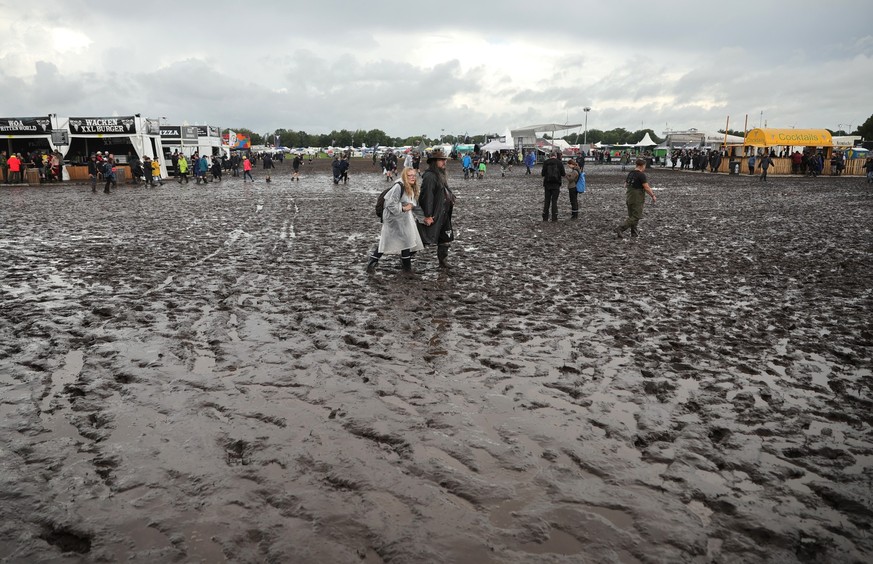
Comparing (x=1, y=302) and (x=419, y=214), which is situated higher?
(x=419, y=214)

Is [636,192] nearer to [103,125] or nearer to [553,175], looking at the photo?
[553,175]

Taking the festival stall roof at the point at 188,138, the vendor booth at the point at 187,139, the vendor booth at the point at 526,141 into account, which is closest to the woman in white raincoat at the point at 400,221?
the vendor booth at the point at 187,139

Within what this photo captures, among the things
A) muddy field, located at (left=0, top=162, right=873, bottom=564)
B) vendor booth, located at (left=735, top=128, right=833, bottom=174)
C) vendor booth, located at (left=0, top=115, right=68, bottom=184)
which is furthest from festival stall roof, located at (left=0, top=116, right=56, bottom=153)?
vendor booth, located at (left=735, top=128, right=833, bottom=174)

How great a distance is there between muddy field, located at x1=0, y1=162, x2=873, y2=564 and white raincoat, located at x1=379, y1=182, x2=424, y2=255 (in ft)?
1.45

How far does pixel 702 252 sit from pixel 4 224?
16.3 metres

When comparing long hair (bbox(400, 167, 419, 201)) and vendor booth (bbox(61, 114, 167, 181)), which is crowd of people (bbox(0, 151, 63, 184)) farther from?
long hair (bbox(400, 167, 419, 201))

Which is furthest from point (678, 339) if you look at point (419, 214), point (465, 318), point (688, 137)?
point (688, 137)

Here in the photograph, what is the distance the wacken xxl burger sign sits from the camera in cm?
3500

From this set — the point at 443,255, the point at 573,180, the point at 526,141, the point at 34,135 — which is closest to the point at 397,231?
the point at 443,255

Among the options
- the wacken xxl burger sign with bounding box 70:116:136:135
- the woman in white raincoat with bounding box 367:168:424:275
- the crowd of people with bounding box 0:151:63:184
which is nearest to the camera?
the woman in white raincoat with bounding box 367:168:424:275

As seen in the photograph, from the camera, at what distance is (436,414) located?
4.49 meters

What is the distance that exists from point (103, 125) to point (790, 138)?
4363cm

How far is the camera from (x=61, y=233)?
1413cm

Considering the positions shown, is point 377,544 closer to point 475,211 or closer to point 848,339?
point 848,339
